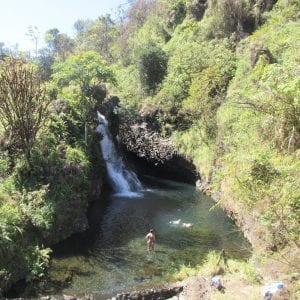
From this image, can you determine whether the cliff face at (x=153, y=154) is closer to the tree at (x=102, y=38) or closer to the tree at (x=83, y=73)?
the tree at (x=83, y=73)

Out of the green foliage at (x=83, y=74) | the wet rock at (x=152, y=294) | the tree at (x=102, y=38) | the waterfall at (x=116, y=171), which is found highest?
the tree at (x=102, y=38)

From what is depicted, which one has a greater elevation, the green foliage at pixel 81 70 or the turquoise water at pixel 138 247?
the green foliage at pixel 81 70

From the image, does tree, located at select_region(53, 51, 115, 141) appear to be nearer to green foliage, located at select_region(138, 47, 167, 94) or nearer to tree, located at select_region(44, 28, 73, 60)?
green foliage, located at select_region(138, 47, 167, 94)

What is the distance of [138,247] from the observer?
19.1m

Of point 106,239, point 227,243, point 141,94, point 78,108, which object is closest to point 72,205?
point 106,239

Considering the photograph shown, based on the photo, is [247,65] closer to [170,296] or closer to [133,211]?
[133,211]

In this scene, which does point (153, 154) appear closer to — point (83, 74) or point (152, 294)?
point (83, 74)

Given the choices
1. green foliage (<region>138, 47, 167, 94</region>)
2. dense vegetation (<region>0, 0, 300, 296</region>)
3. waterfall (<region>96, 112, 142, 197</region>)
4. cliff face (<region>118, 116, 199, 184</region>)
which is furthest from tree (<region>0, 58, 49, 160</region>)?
green foliage (<region>138, 47, 167, 94</region>)

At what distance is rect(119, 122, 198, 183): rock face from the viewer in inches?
1357

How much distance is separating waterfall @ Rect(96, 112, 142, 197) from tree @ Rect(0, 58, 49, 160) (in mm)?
10840

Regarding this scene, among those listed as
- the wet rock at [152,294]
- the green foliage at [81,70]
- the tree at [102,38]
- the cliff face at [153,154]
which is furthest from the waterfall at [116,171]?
the tree at [102,38]

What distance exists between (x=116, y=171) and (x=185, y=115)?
7.46 metres

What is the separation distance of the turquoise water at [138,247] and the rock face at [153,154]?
686cm

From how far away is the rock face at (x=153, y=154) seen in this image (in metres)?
34.5
